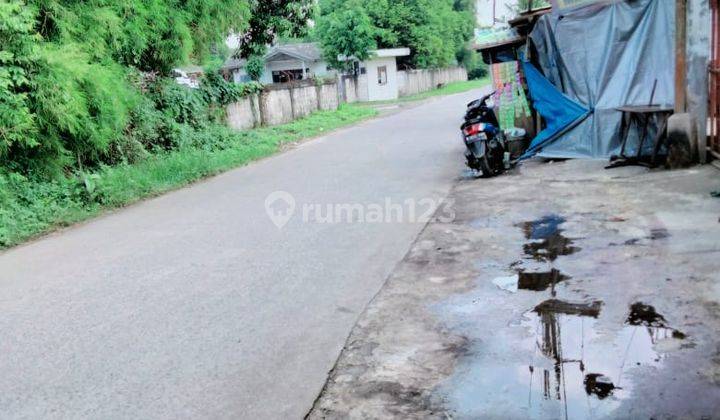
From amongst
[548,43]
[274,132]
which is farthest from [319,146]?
[548,43]

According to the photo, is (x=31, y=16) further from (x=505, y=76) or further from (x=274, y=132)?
(x=274, y=132)

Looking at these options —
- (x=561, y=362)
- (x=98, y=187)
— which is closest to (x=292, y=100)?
(x=98, y=187)

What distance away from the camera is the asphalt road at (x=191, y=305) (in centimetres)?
380

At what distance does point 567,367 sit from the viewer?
3678 mm

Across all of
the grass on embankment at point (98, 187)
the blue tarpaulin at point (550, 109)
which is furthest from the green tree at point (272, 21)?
the blue tarpaulin at point (550, 109)

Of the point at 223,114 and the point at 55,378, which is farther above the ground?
the point at 223,114

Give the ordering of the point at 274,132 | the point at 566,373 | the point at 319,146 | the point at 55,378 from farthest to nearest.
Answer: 1. the point at 274,132
2. the point at 319,146
3. the point at 55,378
4. the point at 566,373

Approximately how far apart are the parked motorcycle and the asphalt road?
714 millimetres

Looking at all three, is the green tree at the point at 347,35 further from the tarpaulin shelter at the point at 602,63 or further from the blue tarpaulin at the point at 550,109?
the tarpaulin shelter at the point at 602,63

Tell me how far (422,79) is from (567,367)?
40.7m

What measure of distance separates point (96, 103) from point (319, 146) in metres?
7.58

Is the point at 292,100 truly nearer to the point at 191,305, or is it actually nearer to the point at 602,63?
the point at 602,63

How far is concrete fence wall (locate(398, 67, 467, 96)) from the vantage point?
40.1 metres

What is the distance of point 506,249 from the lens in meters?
6.14
